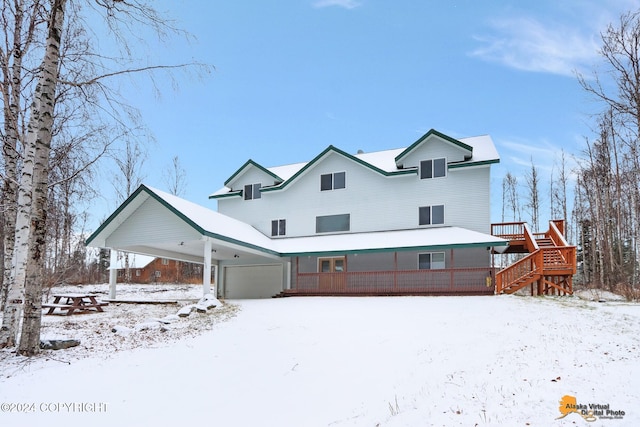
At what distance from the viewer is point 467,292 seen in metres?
19.0

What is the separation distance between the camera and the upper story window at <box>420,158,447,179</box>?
2256 centimetres

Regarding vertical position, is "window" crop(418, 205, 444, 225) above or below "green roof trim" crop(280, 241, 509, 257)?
above

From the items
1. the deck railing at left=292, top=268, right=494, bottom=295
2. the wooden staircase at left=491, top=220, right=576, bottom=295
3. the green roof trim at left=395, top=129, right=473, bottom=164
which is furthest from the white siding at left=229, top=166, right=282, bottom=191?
the wooden staircase at left=491, top=220, right=576, bottom=295

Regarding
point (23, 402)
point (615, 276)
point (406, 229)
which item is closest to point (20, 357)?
point (23, 402)

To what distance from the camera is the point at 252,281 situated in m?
25.7

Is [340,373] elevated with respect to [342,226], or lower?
lower

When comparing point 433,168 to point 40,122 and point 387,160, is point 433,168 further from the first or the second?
point 40,122

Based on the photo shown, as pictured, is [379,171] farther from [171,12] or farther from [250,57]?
[171,12]

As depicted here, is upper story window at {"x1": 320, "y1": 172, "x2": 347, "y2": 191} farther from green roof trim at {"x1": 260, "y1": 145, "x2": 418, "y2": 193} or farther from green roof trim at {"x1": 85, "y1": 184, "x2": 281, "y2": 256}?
green roof trim at {"x1": 85, "y1": 184, "x2": 281, "y2": 256}

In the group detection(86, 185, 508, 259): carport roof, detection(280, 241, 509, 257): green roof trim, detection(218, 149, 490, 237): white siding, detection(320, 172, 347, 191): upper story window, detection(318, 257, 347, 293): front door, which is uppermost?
detection(320, 172, 347, 191): upper story window

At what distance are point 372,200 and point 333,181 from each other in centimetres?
253

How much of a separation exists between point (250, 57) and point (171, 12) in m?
7.58

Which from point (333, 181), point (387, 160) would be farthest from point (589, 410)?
point (387, 160)

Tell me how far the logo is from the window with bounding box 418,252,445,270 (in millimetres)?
16075
